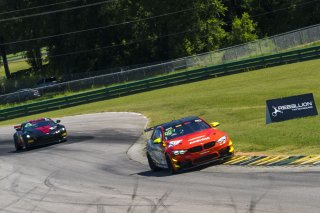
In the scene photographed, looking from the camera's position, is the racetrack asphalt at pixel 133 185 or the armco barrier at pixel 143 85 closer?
the racetrack asphalt at pixel 133 185

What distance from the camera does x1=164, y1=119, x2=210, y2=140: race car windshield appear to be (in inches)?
693

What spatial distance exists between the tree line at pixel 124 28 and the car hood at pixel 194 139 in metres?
57.0

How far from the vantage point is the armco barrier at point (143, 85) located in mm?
49250

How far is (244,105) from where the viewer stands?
30.1 m

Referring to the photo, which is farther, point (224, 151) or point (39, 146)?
point (39, 146)

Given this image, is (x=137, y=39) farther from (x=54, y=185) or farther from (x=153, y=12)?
(x=54, y=185)

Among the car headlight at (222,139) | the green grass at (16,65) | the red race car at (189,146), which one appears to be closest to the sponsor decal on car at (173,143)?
the red race car at (189,146)

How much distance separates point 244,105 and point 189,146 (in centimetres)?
1399

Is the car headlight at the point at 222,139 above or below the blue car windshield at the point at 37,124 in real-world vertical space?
below

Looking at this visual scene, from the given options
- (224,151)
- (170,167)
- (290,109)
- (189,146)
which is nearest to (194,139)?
(189,146)

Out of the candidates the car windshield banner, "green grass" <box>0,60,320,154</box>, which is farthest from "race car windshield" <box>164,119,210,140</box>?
the car windshield banner

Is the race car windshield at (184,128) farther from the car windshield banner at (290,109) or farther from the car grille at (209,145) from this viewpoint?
the car windshield banner at (290,109)

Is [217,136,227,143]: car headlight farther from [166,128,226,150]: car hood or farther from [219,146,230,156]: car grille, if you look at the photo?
[219,146,230,156]: car grille

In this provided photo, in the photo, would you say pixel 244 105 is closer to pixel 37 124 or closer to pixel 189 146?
pixel 37 124
